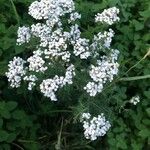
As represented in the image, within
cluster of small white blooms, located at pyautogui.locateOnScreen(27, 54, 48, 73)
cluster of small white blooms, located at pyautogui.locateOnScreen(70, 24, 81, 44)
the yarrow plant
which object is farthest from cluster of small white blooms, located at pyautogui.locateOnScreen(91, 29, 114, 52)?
cluster of small white blooms, located at pyautogui.locateOnScreen(27, 54, 48, 73)

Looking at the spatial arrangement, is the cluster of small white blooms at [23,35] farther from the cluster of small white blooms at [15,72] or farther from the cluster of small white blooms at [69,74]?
the cluster of small white blooms at [69,74]

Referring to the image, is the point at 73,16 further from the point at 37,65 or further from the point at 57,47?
the point at 37,65

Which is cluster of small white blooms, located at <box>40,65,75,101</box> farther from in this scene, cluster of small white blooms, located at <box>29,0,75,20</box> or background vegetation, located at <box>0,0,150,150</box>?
cluster of small white blooms, located at <box>29,0,75,20</box>

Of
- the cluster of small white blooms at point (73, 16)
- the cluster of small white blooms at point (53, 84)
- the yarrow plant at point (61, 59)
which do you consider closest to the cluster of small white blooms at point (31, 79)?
the yarrow plant at point (61, 59)

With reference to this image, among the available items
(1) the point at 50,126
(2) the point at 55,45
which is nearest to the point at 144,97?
(1) the point at 50,126

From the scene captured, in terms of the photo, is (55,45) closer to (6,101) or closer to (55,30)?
(55,30)

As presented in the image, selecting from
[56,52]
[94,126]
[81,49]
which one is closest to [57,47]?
[56,52]

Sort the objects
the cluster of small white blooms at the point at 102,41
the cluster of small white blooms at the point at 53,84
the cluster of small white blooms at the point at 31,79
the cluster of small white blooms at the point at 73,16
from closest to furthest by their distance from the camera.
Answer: the cluster of small white blooms at the point at 53,84
the cluster of small white blooms at the point at 31,79
the cluster of small white blooms at the point at 102,41
the cluster of small white blooms at the point at 73,16
